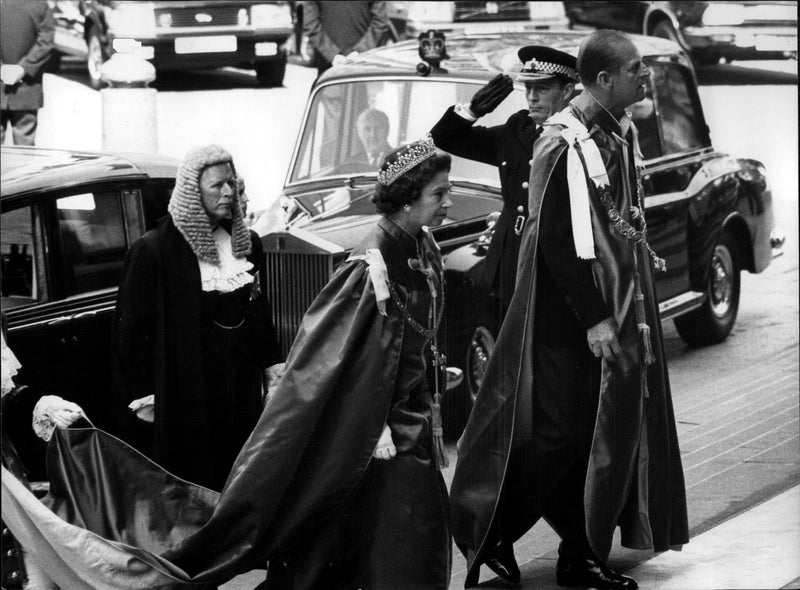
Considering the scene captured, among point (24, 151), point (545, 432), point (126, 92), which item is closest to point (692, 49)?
point (126, 92)

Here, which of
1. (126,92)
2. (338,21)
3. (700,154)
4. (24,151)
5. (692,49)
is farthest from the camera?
(692,49)

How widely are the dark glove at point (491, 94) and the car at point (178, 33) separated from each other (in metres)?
6.91

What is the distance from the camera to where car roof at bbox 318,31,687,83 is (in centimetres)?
962

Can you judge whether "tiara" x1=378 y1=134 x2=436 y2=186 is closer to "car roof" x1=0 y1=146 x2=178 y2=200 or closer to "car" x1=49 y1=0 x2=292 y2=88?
"car roof" x1=0 y1=146 x2=178 y2=200

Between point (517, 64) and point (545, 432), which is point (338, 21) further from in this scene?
point (545, 432)

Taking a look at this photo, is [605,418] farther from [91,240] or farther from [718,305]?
[718,305]

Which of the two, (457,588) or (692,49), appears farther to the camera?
(692,49)

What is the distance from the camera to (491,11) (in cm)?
1848

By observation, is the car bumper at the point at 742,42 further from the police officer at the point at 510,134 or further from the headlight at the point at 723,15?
the police officer at the point at 510,134

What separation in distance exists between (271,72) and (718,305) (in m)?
5.46

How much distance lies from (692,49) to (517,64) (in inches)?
244

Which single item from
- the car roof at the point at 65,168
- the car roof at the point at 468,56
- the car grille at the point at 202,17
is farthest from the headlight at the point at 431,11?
the car roof at the point at 65,168

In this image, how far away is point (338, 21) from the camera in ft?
47.1

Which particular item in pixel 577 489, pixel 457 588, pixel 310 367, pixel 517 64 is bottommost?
pixel 457 588
